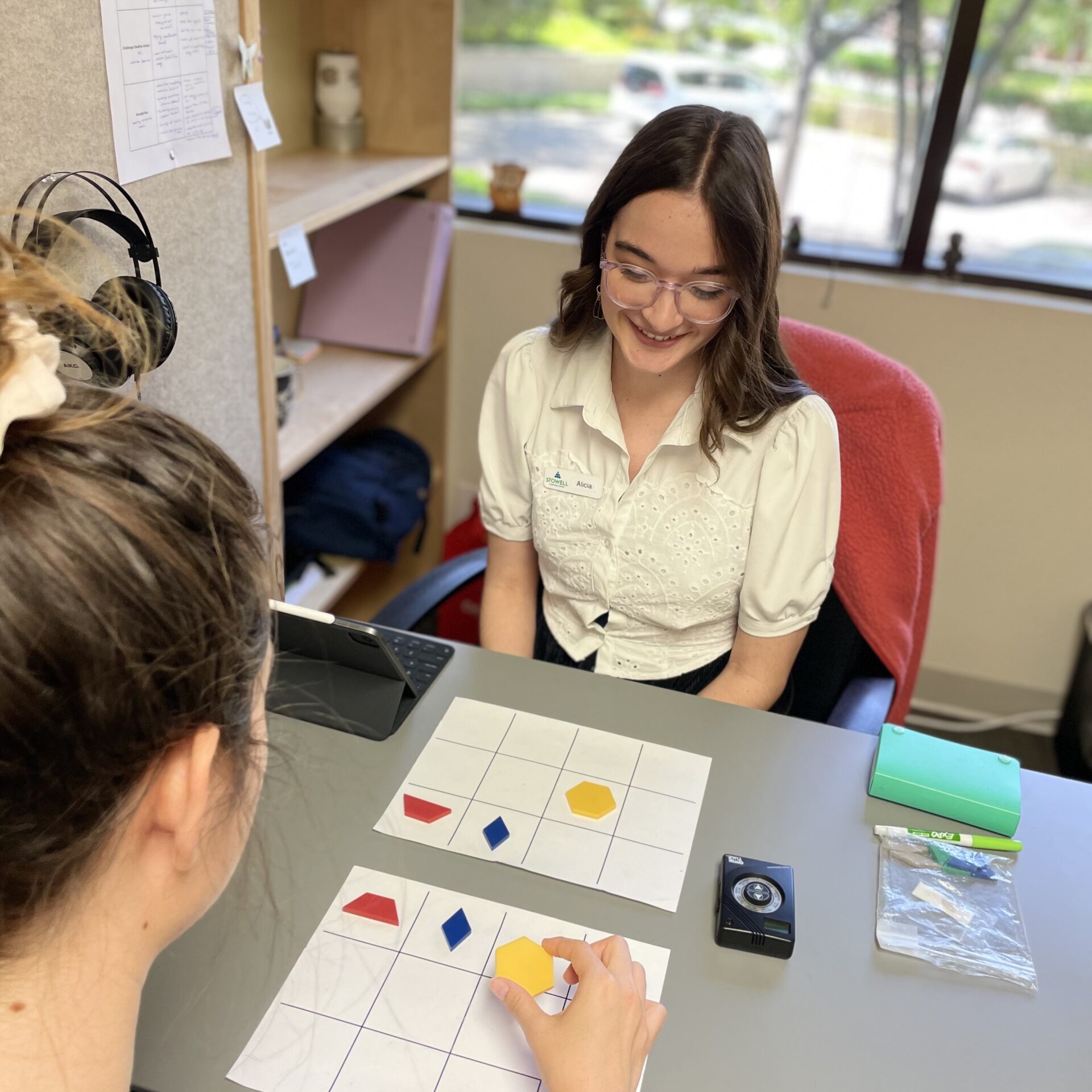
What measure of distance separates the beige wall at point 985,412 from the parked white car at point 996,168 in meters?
0.23

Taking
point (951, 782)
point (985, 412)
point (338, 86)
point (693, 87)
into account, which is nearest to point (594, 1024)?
point (951, 782)

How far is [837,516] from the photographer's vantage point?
132 centimetres

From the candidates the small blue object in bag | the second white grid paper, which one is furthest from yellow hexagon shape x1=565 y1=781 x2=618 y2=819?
the small blue object in bag

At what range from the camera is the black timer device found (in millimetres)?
865

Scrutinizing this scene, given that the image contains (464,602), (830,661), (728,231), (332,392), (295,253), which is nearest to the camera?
(728,231)

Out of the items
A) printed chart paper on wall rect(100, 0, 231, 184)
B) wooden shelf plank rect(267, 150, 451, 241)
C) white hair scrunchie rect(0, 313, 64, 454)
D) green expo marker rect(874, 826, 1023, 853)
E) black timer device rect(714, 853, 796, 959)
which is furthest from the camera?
wooden shelf plank rect(267, 150, 451, 241)

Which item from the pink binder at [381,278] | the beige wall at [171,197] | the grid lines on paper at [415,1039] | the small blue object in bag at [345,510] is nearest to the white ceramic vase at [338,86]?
the pink binder at [381,278]

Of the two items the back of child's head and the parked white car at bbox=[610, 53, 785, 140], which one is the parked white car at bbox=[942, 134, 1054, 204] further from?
the back of child's head

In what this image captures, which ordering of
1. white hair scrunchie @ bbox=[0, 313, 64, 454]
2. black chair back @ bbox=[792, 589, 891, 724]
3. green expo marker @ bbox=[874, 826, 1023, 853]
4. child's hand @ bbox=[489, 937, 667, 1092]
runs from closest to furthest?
white hair scrunchie @ bbox=[0, 313, 64, 454] → child's hand @ bbox=[489, 937, 667, 1092] → green expo marker @ bbox=[874, 826, 1023, 853] → black chair back @ bbox=[792, 589, 891, 724]

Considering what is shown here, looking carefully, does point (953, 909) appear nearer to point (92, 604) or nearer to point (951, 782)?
point (951, 782)

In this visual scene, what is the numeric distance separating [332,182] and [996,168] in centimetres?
137

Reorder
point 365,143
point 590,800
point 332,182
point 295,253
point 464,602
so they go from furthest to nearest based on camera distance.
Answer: point 365,143 < point 332,182 < point 464,602 < point 295,253 < point 590,800

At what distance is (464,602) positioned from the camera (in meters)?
1.81

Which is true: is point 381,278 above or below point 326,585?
above
